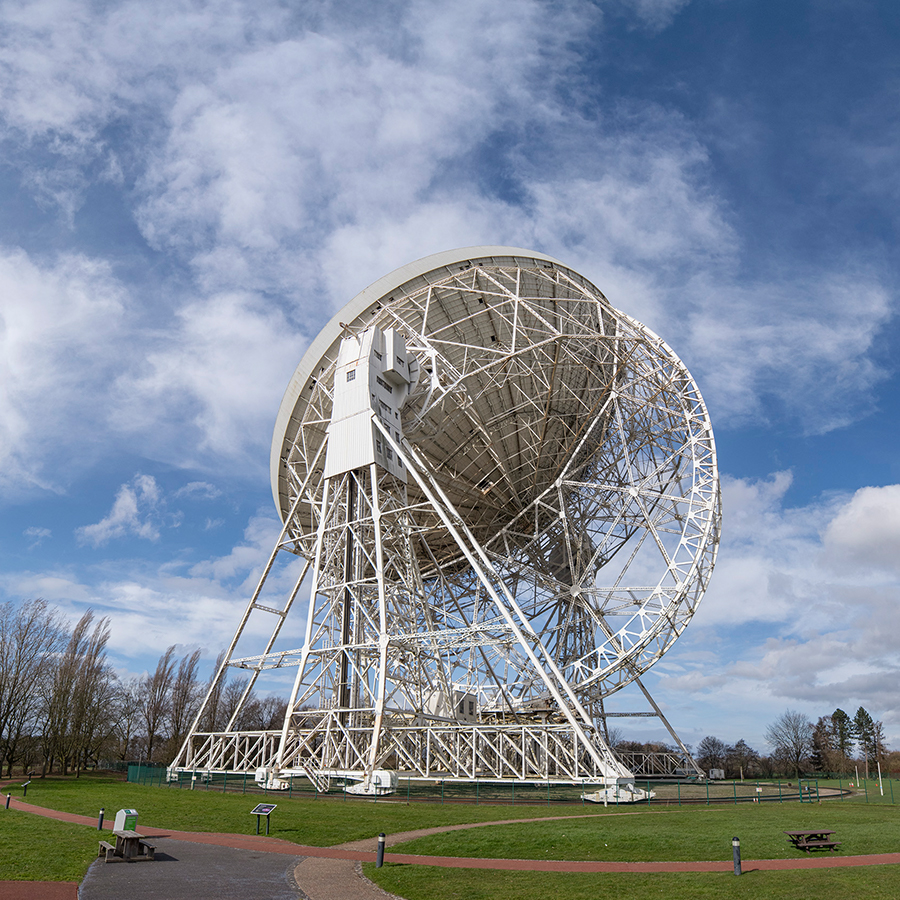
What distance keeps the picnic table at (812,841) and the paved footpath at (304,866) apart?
0.42 meters

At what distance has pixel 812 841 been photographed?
14.4 m

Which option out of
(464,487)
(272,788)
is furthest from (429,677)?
(464,487)

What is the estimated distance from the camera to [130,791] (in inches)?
1075

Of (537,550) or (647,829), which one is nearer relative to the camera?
(647,829)

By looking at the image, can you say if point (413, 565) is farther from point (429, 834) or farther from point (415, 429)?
point (429, 834)

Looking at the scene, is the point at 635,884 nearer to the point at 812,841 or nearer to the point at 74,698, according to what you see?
the point at 812,841

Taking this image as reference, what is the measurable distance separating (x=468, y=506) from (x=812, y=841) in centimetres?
1933

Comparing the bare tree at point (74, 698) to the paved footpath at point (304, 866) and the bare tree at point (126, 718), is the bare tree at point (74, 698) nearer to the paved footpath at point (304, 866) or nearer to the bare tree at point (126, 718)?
the bare tree at point (126, 718)

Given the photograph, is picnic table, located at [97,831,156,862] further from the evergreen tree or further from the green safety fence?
the evergreen tree

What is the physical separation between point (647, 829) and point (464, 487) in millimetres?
16767

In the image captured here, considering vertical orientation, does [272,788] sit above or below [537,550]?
below

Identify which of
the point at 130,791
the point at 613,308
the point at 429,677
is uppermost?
the point at 613,308

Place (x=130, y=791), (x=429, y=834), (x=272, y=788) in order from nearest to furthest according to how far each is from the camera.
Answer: (x=429, y=834) → (x=272, y=788) → (x=130, y=791)

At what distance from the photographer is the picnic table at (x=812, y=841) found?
13.7m
